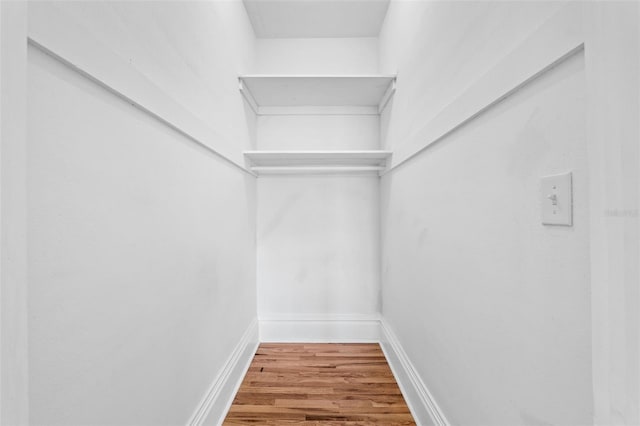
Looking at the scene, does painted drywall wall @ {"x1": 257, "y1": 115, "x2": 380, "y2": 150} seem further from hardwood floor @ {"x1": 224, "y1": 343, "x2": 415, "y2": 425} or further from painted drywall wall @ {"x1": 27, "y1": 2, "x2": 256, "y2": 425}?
hardwood floor @ {"x1": 224, "y1": 343, "x2": 415, "y2": 425}

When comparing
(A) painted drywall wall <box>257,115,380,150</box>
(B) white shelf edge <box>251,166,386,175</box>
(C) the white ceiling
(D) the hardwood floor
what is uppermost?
(C) the white ceiling

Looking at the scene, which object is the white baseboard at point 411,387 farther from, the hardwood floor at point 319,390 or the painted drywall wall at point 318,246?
the painted drywall wall at point 318,246

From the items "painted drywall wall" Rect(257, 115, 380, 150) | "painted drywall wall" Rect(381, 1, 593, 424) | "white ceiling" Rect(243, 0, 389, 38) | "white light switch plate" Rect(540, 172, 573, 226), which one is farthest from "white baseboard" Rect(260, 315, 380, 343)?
"white ceiling" Rect(243, 0, 389, 38)

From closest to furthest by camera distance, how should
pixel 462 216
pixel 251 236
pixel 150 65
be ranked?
pixel 150 65 < pixel 462 216 < pixel 251 236

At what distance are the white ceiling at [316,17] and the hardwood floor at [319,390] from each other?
2283mm

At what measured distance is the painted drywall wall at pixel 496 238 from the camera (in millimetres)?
579

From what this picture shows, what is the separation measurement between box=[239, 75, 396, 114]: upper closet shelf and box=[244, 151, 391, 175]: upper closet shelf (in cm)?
40

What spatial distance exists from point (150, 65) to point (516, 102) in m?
0.96

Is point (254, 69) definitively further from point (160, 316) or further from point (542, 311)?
point (542, 311)

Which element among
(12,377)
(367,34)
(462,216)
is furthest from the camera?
(367,34)

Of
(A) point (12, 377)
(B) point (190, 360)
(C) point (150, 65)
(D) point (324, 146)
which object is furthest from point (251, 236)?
(A) point (12, 377)

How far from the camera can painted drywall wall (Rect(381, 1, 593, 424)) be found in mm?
579

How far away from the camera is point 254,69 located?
7.29 ft

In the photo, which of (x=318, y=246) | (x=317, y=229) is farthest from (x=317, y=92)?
(x=318, y=246)
